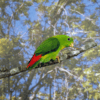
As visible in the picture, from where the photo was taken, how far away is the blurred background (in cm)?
199

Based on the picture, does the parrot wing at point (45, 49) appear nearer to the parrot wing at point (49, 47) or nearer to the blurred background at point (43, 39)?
the parrot wing at point (49, 47)

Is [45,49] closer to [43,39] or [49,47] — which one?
[49,47]

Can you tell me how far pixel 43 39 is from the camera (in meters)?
2.13

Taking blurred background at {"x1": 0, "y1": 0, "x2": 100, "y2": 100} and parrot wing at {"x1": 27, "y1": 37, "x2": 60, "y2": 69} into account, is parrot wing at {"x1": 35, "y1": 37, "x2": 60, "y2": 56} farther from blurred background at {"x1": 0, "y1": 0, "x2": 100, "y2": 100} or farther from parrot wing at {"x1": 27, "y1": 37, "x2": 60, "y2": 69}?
blurred background at {"x1": 0, "y1": 0, "x2": 100, "y2": 100}

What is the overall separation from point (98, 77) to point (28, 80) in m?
1.09

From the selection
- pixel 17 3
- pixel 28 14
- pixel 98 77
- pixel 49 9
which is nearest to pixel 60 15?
pixel 49 9

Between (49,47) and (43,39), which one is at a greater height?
(43,39)

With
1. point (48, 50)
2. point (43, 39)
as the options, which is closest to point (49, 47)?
point (48, 50)

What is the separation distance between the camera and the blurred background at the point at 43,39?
1989mm

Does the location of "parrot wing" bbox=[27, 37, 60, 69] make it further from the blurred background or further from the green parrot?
the blurred background

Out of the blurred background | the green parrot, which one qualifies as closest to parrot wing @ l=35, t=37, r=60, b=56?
the green parrot

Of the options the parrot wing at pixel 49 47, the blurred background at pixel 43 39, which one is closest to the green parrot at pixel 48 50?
the parrot wing at pixel 49 47

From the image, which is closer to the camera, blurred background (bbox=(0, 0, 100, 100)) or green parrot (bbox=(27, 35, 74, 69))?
green parrot (bbox=(27, 35, 74, 69))

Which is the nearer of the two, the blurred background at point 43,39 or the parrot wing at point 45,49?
the parrot wing at point 45,49
